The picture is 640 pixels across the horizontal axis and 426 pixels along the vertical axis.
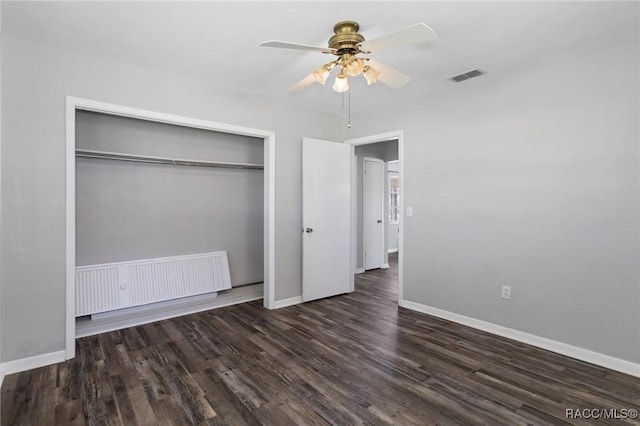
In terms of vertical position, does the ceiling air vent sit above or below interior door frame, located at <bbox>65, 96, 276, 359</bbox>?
above

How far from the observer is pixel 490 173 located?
3.34 metres

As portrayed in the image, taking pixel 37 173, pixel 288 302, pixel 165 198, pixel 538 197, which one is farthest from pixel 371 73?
pixel 165 198

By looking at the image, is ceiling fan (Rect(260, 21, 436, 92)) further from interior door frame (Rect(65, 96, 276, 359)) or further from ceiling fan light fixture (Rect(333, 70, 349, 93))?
interior door frame (Rect(65, 96, 276, 359))

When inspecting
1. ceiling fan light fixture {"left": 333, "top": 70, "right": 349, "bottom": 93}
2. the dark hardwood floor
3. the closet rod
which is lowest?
the dark hardwood floor

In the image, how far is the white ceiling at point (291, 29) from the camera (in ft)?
7.14

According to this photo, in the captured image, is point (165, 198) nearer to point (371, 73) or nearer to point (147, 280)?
point (147, 280)

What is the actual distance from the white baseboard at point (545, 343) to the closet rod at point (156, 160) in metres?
2.97

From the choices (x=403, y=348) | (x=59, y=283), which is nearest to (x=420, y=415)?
(x=403, y=348)

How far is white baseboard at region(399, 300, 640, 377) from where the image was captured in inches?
101

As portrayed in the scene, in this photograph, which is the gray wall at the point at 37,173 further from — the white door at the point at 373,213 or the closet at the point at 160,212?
the white door at the point at 373,213

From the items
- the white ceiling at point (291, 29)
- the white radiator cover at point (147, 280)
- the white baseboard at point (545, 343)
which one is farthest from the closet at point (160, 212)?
the white baseboard at point (545, 343)

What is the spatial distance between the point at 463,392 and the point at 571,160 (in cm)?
207

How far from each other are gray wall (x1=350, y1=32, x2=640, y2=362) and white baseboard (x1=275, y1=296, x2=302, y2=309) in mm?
1458

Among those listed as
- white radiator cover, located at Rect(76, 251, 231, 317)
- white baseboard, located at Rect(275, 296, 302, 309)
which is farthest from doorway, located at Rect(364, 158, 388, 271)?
white radiator cover, located at Rect(76, 251, 231, 317)
